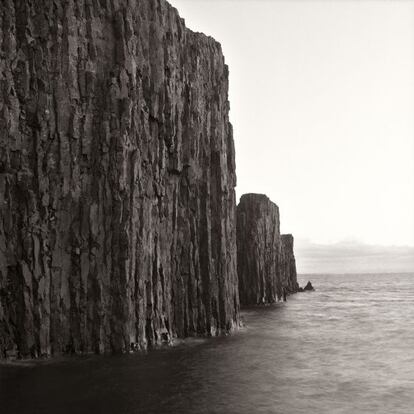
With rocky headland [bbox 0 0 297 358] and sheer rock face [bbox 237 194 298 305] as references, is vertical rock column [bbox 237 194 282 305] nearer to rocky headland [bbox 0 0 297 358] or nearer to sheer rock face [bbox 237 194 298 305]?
sheer rock face [bbox 237 194 298 305]

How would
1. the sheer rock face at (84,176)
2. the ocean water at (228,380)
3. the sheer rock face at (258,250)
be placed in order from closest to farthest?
the ocean water at (228,380)
the sheer rock face at (84,176)
the sheer rock face at (258,250)

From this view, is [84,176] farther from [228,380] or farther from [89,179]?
[228,380]

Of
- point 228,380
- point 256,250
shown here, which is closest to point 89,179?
point 228,380

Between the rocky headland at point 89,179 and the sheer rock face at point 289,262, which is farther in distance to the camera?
the sheer rock face at point 289,262

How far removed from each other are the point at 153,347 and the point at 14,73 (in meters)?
20.1

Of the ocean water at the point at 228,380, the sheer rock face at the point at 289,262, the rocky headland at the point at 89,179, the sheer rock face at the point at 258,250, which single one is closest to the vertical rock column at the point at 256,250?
the sheer rock face at the point at 258,250

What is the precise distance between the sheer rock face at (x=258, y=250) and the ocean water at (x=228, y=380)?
34379mm

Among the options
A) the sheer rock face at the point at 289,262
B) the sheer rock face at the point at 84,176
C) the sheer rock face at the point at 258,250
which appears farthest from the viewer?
the sheer rock face at the point at 289,262

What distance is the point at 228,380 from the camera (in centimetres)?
2767

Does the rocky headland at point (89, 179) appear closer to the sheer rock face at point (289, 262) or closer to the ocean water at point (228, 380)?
the ocean water at point (228, 380)

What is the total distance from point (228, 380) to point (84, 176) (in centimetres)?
1589

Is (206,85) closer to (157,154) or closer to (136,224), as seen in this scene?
(157,154)

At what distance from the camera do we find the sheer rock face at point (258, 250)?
253ft

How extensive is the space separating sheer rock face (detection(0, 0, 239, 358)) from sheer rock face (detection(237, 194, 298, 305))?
128 ft
